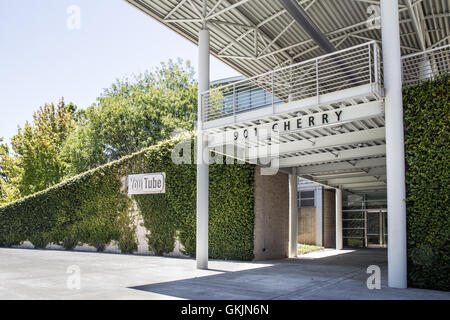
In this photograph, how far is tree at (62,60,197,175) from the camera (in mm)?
33156

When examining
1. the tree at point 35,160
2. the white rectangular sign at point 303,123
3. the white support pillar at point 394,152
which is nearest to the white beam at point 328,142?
the white rectangular sign at point 303,123

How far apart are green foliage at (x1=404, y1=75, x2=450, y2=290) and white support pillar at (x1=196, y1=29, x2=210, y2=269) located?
5.89 meters

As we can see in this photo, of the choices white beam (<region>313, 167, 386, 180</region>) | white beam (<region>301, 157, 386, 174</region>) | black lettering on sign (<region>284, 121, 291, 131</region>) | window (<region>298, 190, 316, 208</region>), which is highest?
black lettering on sign (<region>284, 121, 291, 131</region>)

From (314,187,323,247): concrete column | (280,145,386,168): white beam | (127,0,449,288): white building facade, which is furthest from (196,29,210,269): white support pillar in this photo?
(314,187,323,247): concrete column

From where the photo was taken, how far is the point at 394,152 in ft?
29.5

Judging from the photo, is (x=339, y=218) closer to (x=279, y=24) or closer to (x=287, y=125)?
(x=279, y=24)

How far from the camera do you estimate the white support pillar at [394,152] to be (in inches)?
345

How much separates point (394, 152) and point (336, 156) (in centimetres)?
572

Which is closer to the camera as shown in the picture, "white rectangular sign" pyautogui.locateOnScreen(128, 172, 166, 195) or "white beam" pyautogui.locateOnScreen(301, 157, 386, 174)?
"white beam" pyautogui.locateOnScreen(301, 157, 386, 174)

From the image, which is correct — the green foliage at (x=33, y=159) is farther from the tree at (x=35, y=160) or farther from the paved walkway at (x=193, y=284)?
the paved walkway at (x=193, y=284)

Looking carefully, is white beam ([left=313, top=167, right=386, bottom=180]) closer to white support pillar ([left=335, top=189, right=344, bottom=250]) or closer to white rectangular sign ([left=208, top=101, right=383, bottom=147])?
white support pillar ([left=335, top=189, right=344, bottom=250])

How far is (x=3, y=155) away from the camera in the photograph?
40.0 m
